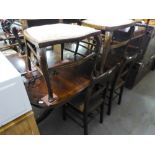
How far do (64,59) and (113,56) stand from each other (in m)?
0.75

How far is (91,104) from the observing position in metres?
1.57

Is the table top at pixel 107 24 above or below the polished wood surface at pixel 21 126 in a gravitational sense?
above

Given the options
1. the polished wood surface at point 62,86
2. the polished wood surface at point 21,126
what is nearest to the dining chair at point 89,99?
the polished wood surface at point 62,86

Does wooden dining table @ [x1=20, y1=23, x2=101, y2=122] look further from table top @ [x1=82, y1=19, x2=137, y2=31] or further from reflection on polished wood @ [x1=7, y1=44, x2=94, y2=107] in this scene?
table top @ [x1=82, y1=19, x2=137, y2=31]

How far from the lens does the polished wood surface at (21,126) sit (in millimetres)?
756

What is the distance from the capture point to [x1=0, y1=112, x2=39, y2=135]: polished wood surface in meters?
0.76

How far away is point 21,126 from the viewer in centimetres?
82

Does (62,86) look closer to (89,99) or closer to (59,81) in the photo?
(59,81)

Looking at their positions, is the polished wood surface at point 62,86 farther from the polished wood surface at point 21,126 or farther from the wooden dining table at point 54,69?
the polished wood surface at point 21,126
